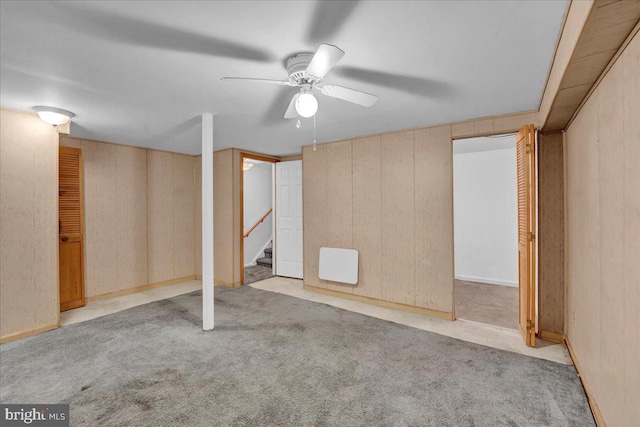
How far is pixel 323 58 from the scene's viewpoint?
153cm

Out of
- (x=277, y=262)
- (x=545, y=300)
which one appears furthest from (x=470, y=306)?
(x=277, y=262)

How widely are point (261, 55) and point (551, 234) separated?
10.2ft

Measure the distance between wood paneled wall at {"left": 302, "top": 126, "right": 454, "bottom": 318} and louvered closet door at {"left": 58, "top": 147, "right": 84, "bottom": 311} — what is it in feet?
10.3

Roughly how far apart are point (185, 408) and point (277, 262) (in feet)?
12.3

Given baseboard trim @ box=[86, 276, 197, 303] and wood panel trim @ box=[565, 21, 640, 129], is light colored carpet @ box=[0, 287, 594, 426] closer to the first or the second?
baseboard trim @ box=[86, 276, 197, 303]

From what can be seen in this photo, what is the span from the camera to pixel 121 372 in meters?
2.34

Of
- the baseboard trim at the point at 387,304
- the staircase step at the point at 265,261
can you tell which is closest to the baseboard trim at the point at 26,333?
the baseboard trim at the point at 387,304

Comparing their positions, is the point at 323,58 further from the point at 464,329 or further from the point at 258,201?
the point at 258,201

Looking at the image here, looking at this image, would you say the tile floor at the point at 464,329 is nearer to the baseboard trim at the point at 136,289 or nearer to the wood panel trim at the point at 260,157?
the baseboard trim at the point at 136,289

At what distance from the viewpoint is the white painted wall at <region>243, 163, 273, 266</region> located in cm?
684

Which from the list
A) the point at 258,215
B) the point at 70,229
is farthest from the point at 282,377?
the point at 258,215

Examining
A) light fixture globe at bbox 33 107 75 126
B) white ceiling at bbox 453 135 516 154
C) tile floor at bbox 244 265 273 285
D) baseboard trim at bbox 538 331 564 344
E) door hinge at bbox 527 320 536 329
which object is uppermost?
white ceiling at bbox 453 135 516 154

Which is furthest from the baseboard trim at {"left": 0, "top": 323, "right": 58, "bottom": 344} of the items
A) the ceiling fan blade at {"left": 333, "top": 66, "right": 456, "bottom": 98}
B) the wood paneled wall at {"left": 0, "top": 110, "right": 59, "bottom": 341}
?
the ceiling fan blade at {"left": 333, "top": 66, "right": 456, "bottom": 98}

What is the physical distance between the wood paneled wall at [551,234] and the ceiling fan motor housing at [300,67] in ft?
8.30
